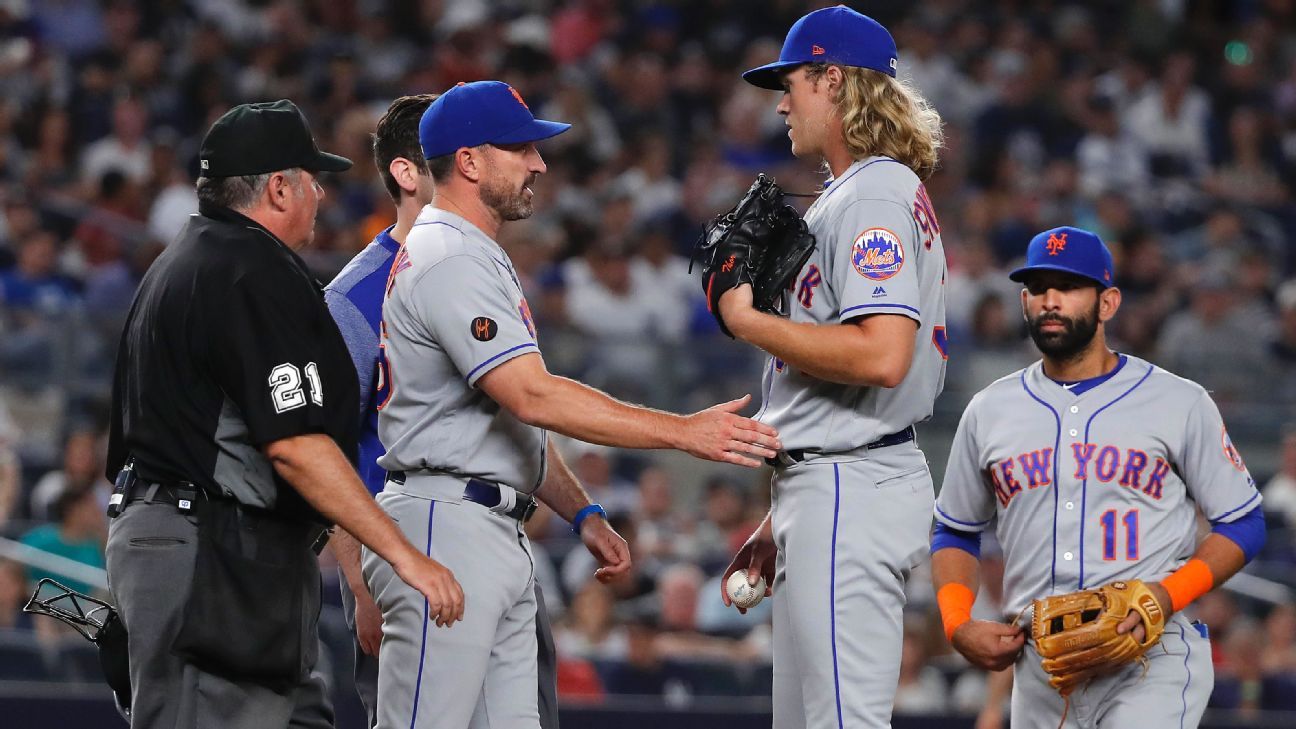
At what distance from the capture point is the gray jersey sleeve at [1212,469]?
4.57 m

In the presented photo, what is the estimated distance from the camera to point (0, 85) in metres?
11.7

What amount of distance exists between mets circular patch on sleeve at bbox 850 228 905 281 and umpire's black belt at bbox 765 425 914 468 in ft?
1.35

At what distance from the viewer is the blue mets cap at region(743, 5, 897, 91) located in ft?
13.3

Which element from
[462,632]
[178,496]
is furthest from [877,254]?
[178,496]

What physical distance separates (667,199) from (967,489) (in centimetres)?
740

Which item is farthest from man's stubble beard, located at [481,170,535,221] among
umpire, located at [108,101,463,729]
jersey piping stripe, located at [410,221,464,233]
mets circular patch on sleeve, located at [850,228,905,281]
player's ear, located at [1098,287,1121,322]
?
player's ear, located at [1098,287,1121,322]

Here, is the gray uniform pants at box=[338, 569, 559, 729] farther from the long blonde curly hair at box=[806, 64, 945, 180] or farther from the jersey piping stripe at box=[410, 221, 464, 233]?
the long blonde curly hair at box=[806, 64, 945, 180]

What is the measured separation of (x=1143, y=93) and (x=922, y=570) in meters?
6.63

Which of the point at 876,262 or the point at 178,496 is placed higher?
the point at 876,262

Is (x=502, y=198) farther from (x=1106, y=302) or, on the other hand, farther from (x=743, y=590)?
(x=1106, y=302)

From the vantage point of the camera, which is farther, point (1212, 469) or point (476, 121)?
point (1212, 469)

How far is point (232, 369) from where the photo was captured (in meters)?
3.85

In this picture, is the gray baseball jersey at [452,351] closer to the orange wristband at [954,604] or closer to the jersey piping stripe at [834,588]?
the jersey piping stripe at [834,588]

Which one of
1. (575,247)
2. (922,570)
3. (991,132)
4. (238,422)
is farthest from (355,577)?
(991,132)
